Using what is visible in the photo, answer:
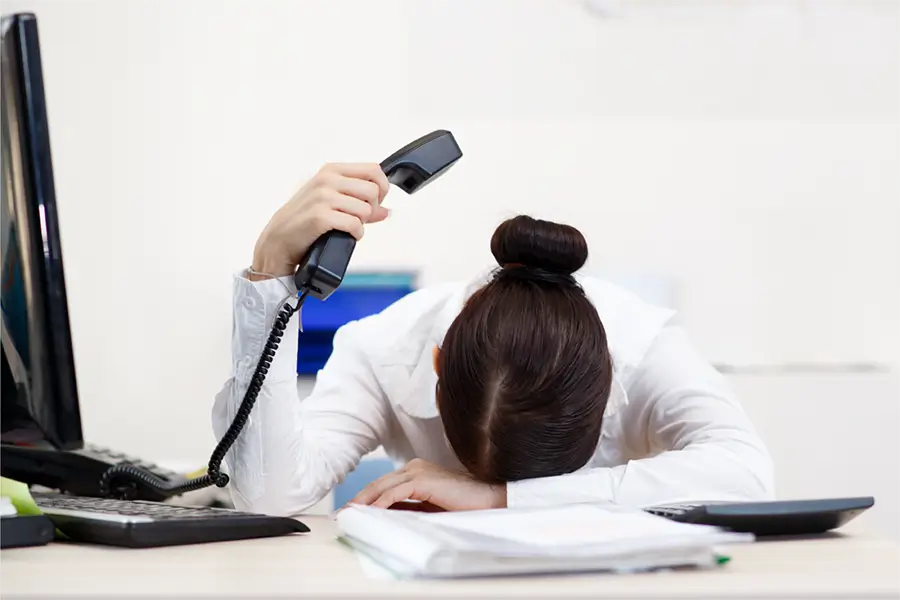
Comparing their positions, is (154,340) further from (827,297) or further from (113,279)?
(827,297)

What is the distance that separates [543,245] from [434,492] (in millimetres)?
326

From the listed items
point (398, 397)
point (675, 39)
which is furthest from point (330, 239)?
point (675, 39)

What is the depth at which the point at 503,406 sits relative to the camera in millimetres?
1105

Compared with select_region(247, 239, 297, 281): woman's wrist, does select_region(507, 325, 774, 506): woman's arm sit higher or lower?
lower

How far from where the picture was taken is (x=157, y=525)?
2.42ft

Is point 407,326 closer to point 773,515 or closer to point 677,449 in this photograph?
point 677,449

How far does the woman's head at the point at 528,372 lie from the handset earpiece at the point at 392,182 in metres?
0.15

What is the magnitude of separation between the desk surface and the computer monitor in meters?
0.16

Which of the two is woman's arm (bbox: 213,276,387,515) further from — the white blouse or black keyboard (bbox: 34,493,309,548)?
black keyboard (bbox: 34,493,309,548)

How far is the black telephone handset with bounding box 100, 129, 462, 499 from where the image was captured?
3.24 feet

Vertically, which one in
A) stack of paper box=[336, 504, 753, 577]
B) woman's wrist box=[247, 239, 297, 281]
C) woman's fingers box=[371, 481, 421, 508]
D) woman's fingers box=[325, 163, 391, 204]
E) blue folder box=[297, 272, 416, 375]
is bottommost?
woman's fingers box=[371, 481, 421, 508]

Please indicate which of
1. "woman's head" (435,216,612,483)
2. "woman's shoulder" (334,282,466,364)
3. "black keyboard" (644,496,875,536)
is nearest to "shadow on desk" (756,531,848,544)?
"black keyboard" (644,496,875,536)

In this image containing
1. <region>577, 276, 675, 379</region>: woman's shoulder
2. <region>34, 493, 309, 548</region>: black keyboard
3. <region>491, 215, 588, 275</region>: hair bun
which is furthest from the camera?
<region>577, 276, 675, 379</region>: woman's shoulder

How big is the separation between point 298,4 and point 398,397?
188 cm
